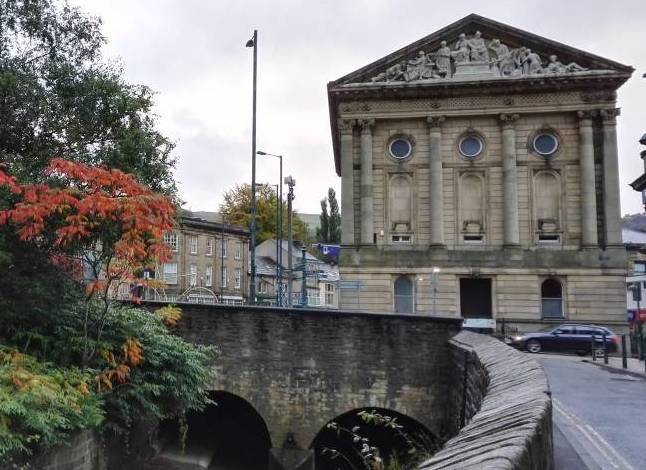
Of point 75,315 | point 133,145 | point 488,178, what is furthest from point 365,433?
point 488,178

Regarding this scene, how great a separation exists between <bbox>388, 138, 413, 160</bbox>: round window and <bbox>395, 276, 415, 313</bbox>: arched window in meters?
7.43

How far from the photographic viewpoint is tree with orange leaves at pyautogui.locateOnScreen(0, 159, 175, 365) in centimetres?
1096

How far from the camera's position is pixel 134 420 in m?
13.3

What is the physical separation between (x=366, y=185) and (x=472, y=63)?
9.55m

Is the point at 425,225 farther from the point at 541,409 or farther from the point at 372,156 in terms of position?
the point at 541,409

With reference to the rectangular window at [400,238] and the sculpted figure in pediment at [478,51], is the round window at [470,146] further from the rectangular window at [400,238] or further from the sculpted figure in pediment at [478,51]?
the rectangular window at [400,238]

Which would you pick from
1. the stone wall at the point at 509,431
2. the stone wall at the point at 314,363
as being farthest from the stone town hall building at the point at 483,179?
the stone wall at the point at 509,431

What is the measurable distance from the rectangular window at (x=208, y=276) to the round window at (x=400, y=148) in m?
25.6

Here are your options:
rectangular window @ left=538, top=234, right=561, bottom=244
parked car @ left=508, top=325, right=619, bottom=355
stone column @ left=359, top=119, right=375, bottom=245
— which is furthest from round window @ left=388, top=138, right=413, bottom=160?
parked car @ left=508, top=325, right=619, bottom=355

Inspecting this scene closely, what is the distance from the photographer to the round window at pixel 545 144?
3644cm

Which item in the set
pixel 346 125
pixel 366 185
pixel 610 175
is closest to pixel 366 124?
pixel 346 125

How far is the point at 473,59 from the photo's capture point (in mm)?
36531

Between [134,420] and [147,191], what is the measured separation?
16.5 feet

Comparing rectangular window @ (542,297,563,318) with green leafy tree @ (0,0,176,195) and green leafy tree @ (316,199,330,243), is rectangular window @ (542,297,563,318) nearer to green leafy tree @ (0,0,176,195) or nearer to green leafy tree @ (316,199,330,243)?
green leafy tree @ (0,0,176,195)
